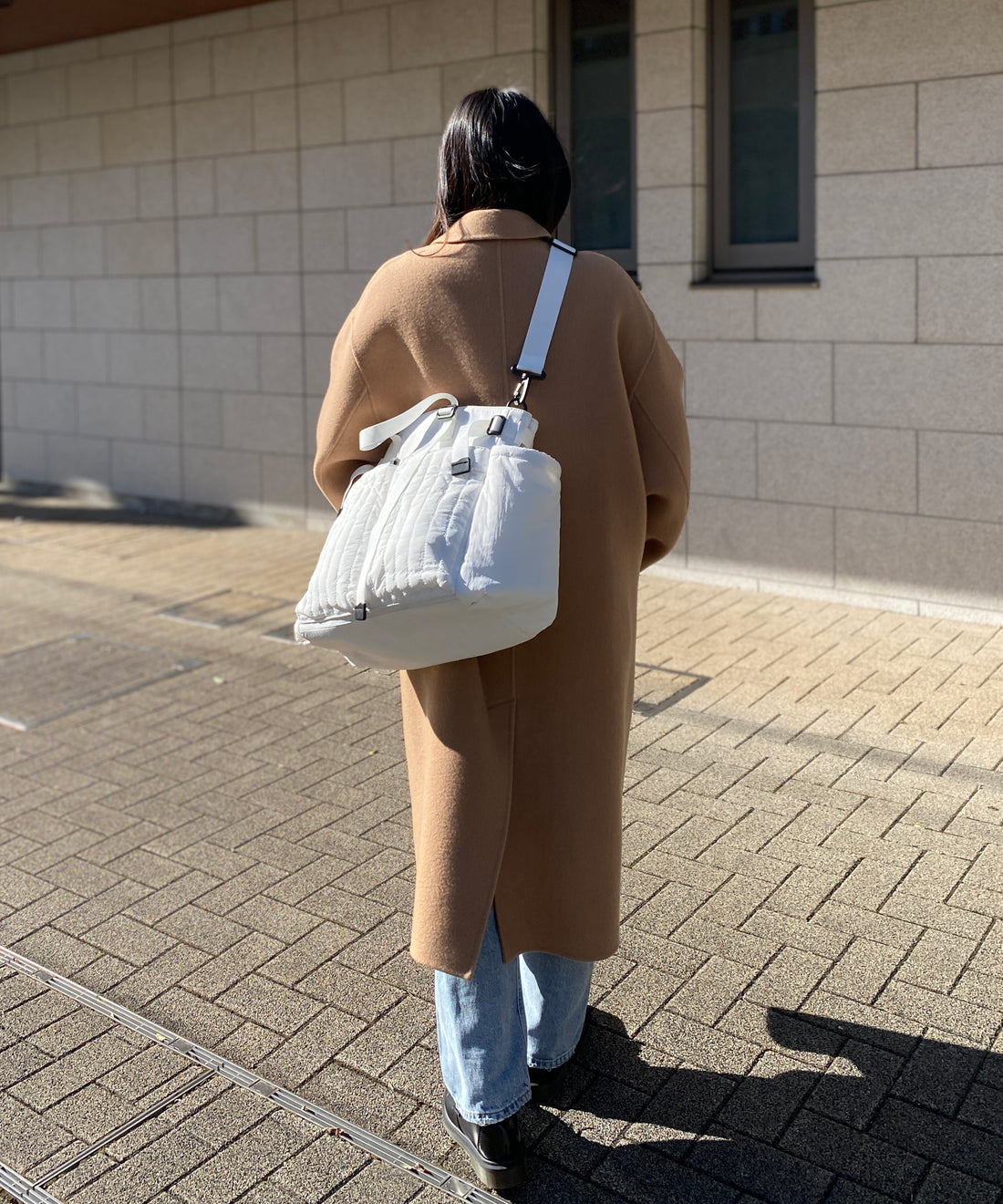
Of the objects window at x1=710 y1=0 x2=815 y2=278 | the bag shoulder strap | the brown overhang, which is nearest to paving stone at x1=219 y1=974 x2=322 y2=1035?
the bag shoulder strap

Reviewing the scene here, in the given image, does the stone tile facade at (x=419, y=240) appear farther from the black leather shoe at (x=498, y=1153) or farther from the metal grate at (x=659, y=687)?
the black leather shoe at (x=498, y=1153)

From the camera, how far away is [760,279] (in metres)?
6.78

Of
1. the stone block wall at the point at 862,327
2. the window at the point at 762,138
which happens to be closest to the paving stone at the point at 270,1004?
the stone block wall at the point at 862,327

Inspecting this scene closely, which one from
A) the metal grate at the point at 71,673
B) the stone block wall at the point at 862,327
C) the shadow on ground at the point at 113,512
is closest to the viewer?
the metal grate at the point at 71,673

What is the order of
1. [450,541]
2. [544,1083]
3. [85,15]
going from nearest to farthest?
[450,541] → [544,1083] → [85,15]

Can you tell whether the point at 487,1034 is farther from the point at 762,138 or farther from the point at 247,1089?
the point at 762,138

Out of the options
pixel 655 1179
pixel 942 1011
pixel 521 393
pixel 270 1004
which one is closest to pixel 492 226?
pixel 521 393

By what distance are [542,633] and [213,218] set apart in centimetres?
755

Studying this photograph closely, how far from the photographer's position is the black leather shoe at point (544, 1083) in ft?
9.09

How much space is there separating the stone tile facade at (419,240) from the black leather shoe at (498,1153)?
4456 millimetres

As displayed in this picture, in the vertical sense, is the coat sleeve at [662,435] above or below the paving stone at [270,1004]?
above

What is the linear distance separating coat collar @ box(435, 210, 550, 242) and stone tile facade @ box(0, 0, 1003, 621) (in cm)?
431

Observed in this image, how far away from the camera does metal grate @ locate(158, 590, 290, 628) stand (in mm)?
6793

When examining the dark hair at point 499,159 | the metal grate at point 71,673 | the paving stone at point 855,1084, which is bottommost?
the paving stone at point 855,1084
